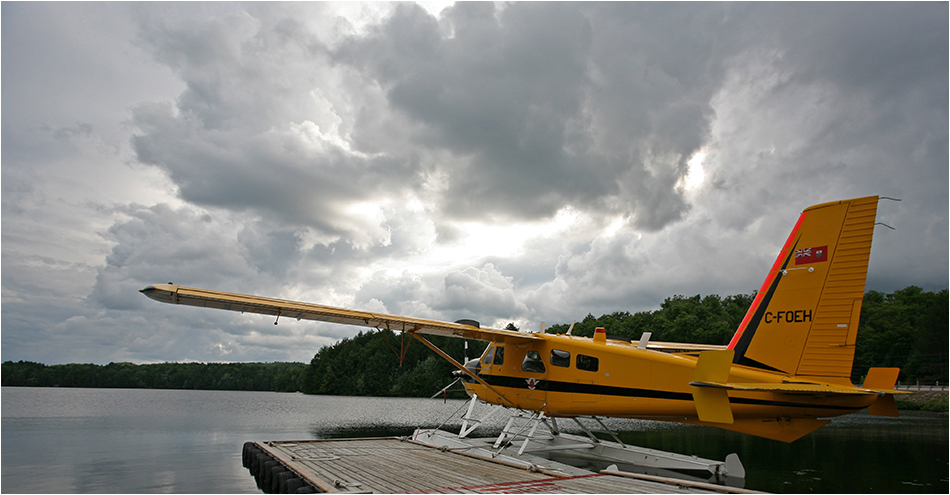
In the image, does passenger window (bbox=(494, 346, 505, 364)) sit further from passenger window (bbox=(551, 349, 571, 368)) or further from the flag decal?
the flag decal

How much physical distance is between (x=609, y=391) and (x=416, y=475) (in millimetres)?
3909

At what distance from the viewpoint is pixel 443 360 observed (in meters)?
64.5

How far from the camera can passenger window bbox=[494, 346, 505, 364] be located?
1107 centimetres

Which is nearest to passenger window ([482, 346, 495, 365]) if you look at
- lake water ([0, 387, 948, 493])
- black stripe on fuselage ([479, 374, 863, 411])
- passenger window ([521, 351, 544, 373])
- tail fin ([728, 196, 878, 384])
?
black stripe on fuselage ([479, 374, 863, 411])

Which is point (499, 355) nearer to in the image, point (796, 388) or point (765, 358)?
point (765, 358)

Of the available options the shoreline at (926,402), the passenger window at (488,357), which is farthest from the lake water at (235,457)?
the shoreline at (926,402)

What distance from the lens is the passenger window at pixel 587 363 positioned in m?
9.46

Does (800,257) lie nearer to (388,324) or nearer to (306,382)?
(388,324)

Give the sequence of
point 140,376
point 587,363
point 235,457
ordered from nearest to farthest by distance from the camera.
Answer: point 587,363, point 235,457, point 140,376

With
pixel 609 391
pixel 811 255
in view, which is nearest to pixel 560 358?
pixel 609 391

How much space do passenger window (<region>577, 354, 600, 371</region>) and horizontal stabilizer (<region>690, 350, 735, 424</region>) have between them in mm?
2248

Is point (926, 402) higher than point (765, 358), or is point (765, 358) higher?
point (765, 358)

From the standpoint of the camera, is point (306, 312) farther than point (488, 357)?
No

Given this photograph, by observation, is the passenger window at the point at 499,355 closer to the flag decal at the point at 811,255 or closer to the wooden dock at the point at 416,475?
the wooden dock at the point at 416,475
